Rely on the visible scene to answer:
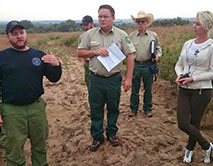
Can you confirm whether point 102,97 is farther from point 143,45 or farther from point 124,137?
point 143,45

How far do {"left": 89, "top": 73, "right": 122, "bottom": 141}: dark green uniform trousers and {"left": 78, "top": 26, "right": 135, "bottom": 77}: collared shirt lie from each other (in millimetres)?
113

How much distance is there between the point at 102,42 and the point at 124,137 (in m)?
1.68

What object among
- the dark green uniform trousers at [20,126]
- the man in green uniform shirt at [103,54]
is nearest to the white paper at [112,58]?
the man in green uniform shirt at [103,54]

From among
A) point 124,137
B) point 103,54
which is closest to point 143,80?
point 124,137

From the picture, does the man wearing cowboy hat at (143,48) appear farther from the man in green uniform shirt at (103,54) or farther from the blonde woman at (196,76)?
the blonde woman at (196,76)

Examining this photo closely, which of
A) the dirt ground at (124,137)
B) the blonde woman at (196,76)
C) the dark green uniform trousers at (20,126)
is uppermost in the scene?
the blonde woman at (196,76)

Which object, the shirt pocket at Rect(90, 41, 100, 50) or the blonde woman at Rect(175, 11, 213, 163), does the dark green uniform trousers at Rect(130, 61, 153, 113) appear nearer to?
the blonde woman at Rect(175, 11, 213, 163)

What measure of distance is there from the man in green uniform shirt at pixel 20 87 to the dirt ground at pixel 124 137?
3.05ft

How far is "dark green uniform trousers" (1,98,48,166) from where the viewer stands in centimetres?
234

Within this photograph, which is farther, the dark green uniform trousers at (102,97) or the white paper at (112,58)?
the dark green uniform trousers at (102,97)

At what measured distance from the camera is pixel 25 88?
2.30 m

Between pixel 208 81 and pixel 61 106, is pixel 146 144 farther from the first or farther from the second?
pixel 61 106

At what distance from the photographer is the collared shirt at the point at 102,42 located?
2955 millimetres

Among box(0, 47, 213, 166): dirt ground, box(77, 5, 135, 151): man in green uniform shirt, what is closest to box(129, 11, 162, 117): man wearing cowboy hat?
box(0, 47, 213, 166): dirt ground
